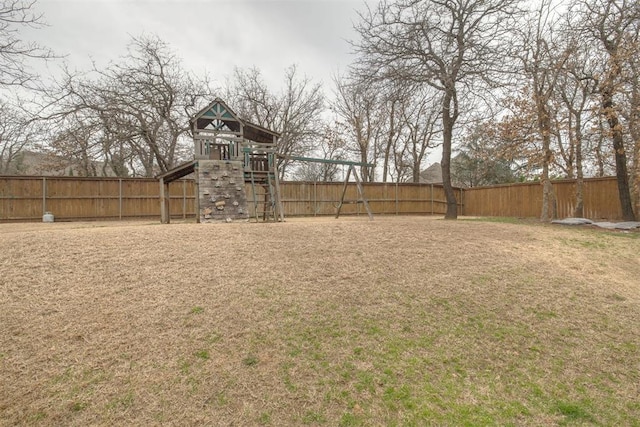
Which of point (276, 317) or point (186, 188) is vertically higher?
point (186, 188)

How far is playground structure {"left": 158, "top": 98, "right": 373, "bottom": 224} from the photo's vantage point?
384 inches

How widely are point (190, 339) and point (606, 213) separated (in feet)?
52.6

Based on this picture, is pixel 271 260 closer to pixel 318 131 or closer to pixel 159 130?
pixel 159 130

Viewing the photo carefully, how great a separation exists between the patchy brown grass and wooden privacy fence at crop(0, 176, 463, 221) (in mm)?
7692

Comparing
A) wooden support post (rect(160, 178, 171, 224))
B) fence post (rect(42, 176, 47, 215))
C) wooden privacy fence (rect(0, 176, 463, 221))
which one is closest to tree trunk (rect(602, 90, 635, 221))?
wooden privacy fence (rect(0, 176, 463, 221))

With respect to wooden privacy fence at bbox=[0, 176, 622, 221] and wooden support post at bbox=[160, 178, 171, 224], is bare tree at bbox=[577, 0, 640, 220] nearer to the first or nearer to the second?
wooden privacy fence at bbox=[0, 176, 622, 221]

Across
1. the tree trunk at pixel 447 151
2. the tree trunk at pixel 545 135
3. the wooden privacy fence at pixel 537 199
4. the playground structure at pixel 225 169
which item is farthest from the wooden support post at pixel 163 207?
the wooden privacy fence at pixel 537 199

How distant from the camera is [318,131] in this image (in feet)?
74.0

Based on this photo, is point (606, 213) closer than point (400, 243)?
No

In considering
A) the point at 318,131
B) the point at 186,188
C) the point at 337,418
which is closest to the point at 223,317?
the point at 337,418

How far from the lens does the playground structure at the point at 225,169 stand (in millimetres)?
9758

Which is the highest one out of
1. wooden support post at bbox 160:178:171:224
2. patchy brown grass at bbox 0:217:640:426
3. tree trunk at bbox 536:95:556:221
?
tree trunk at bbox 536:95:556:221

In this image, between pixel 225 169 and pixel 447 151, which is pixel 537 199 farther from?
pixel 225 169

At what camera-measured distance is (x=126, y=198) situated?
14.3m
